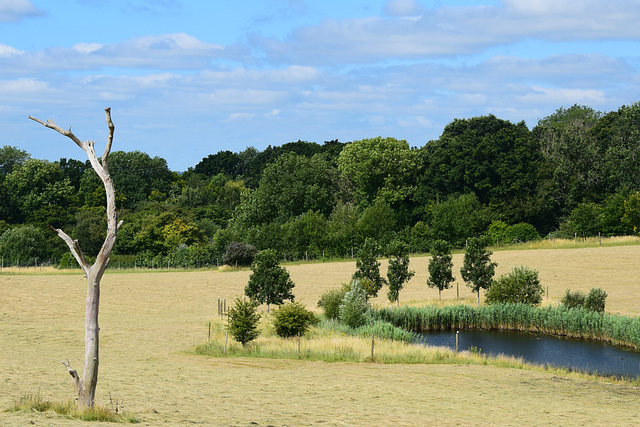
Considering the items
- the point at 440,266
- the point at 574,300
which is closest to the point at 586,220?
the point at 440,266

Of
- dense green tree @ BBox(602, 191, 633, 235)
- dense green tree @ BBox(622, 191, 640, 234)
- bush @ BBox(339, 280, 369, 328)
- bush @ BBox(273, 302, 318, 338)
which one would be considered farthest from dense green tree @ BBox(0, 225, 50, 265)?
dense green tree @ BBox(622, 191, 640, 234)

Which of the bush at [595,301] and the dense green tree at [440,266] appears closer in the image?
the bush at [595,301]

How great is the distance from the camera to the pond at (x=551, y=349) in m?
32.1

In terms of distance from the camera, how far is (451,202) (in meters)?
83.4

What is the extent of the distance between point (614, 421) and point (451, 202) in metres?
65.4

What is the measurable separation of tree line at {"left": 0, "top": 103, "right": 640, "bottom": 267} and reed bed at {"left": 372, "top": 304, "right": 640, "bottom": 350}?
34034 mm

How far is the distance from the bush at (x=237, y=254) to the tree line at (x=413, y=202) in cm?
541

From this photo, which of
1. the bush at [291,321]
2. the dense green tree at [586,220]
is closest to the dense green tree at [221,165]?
the dense green tree at [586,220]

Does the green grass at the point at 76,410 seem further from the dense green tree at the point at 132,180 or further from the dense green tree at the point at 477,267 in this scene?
the dense green tree at the point at 132,180

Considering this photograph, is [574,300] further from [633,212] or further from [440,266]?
[633,212]

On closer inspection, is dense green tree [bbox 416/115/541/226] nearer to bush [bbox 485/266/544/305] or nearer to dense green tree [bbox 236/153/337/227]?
dense green tree [bbox 236/153/337/227]

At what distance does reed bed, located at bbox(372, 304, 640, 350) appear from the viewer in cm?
3838

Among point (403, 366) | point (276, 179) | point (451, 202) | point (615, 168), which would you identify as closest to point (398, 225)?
point (451, 202)

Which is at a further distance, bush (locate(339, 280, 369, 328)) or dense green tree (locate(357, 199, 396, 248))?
dense green tree (locate(357, 199, 396, 248))
